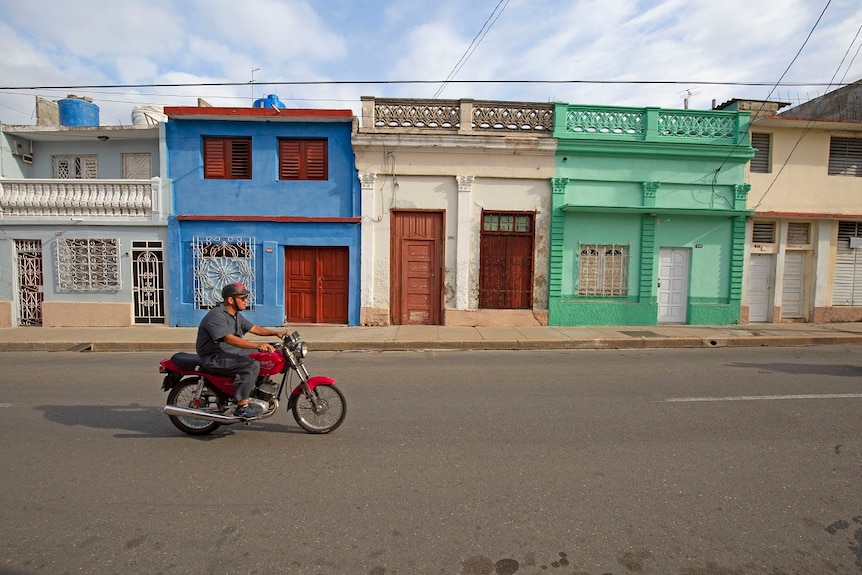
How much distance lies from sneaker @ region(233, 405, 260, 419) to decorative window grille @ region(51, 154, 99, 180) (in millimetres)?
11788

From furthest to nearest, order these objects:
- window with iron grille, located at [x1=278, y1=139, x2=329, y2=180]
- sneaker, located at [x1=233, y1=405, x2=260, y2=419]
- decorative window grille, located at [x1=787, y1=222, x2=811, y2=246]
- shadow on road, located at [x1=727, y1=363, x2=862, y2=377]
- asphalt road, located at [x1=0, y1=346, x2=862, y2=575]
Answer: decorative window grille, located at [x1=787, y1=222, x2=811, y2=246] → window with iron grille, located at [x1=278, y1=139, x2=329, y2=180] → shadow on road, located at [x1=727, y1=363, x2=862, y2=377] → sneaker, located at [x1=233, y1=405, x2=260, y2=419] → asphalt road, located at [x1=0, y1=346, x2=862, y2=575]

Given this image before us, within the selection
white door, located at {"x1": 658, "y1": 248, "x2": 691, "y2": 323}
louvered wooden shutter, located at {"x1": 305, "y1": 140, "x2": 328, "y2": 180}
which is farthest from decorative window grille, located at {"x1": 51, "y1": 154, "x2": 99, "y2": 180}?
white door, located at {"x1": 658, "y1": 248, "x2": 691, "y2": 323}

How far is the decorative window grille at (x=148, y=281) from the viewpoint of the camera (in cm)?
1196

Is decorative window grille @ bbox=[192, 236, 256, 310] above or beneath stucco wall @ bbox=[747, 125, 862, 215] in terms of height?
beneath

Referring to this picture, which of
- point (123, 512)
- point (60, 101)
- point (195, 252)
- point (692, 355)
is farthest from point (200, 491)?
point (60, 101)

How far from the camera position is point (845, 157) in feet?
41.7

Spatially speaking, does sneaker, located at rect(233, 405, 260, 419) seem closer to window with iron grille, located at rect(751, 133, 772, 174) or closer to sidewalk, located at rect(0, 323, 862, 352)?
sidewalk, located at rect(0, 323, 862, 352)

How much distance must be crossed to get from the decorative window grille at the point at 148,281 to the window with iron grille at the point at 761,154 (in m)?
A: 16.0

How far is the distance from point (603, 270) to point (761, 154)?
17.7 ft

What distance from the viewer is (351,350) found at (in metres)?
9.63

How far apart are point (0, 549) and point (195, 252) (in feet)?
33.5

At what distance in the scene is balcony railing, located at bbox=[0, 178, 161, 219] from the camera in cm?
1174

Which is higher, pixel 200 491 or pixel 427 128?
pixel 427 128

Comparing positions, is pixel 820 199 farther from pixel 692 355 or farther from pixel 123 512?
pixel 123 512
